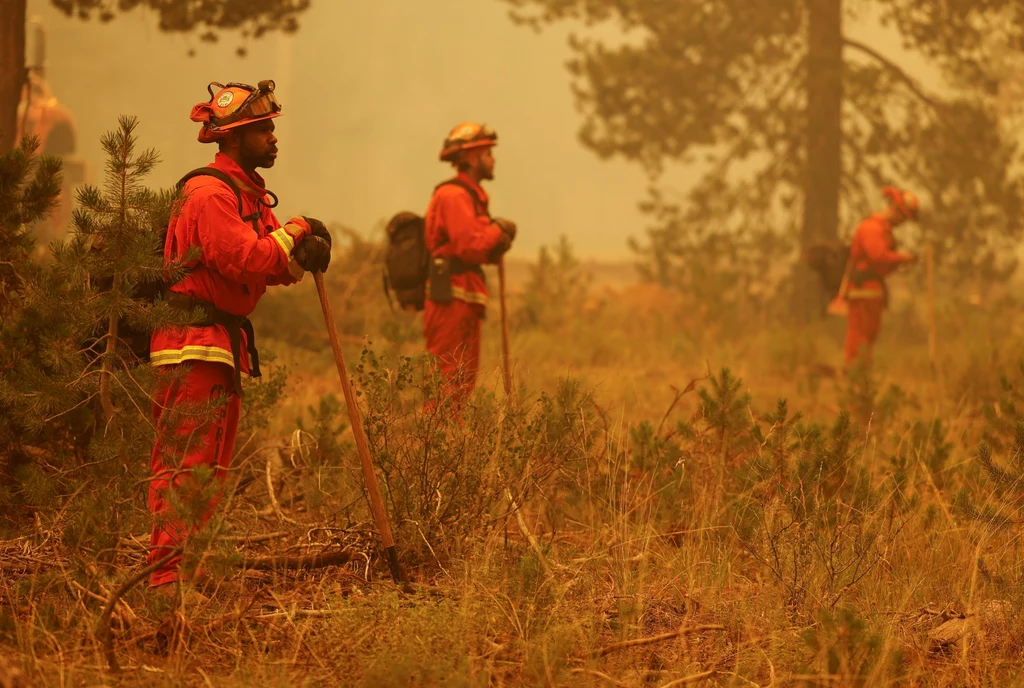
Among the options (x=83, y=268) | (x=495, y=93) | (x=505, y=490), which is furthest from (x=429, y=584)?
(x=495, y=93)

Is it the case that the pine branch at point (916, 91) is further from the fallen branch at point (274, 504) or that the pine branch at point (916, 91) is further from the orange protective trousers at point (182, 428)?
the orange protective trousers at point (182, 428)

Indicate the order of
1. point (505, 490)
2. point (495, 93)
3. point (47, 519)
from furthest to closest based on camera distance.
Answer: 1. point (495, 93)
2. point (505, 490)
3. point (47, 519)

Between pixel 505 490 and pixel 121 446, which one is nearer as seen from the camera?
pixel 121 446

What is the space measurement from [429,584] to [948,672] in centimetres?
190

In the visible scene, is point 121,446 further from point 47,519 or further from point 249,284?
point 249,284

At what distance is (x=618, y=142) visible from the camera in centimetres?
1755

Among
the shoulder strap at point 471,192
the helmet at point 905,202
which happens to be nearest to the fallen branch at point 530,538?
the shoulder strap at point 471,192

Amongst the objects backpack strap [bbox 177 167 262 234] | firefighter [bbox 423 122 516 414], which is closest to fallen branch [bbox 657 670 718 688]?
backpack strap [bbox 177 167 262 234]

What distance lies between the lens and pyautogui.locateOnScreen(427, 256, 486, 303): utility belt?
7.89 metres

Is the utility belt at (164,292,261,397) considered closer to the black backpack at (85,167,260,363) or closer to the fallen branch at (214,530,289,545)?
the black backpack at (85,167,260,363)

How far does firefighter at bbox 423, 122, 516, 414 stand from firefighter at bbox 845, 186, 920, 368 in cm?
544

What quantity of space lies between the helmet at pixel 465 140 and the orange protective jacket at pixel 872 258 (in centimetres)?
539

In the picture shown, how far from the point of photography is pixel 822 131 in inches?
675

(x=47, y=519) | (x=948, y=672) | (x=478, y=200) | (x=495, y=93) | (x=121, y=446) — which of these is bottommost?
(x=948, y=672)
